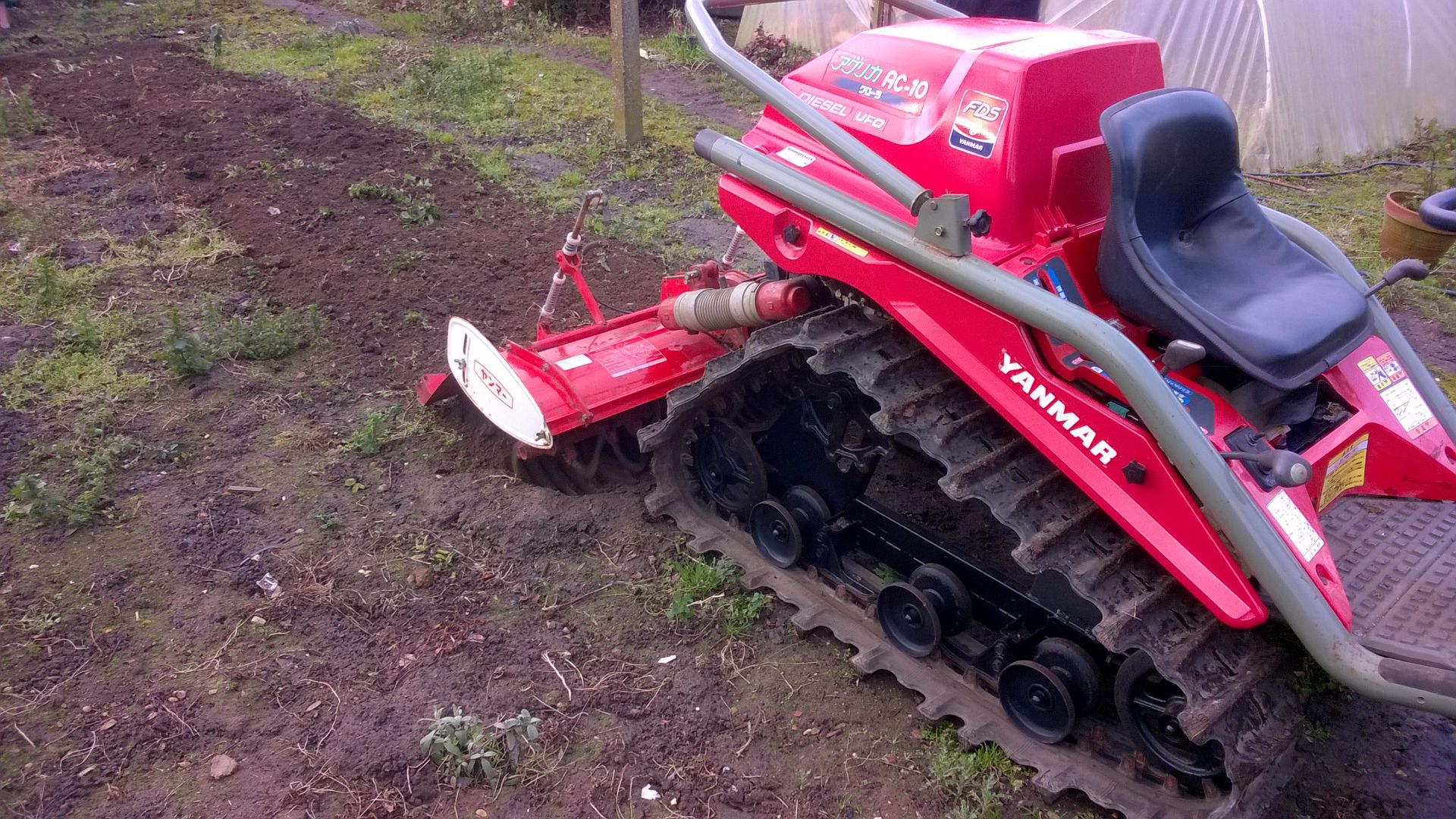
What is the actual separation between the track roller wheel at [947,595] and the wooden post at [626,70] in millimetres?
5531

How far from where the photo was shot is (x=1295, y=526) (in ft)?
8.05

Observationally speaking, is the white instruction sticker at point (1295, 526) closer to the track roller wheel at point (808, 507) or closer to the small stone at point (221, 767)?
the track roller wheel at point (808, 507)

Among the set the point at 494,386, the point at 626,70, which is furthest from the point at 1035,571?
the point at 626,70

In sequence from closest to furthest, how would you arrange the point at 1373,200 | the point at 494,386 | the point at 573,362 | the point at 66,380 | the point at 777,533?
the point at 777,533, the point at 494,386, the point at 573,362, the point at 66,380, the point at 1373,200

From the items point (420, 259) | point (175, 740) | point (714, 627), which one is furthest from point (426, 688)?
point (420, 259)

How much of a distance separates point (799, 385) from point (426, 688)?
4.97 feet

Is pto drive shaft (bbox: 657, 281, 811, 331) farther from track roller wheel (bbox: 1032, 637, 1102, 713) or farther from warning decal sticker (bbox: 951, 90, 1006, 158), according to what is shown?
track roller wheel (bbox: 1032, 637, 1102, 713)

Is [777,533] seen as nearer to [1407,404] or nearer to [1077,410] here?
[1077,410]

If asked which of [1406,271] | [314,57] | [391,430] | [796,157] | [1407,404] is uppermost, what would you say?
[796,157]

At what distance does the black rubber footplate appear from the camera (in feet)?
8.13

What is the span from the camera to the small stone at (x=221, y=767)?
2797 mm

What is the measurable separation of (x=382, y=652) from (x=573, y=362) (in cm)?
126

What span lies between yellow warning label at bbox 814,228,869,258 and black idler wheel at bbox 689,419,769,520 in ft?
2.67

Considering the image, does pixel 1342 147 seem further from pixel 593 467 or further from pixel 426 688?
pixel 426 688
